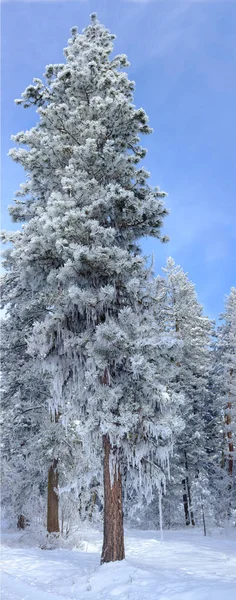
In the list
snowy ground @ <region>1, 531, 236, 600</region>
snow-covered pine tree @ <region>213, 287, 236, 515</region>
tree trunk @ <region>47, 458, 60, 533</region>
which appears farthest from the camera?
snow-covered pine tree @ <region>213, 287, 236, 515</region>

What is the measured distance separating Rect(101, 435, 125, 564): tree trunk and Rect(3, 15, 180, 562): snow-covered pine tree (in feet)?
0.06

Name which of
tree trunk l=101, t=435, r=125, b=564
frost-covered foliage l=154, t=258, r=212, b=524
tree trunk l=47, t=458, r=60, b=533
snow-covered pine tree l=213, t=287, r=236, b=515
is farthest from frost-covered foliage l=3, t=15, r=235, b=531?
snow-covered pine tree l=213, t=287, r=236, b=515

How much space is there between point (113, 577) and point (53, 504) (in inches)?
267

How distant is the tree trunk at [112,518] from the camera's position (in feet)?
27.3

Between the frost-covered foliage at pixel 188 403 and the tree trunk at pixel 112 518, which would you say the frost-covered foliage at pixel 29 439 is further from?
the frost-covered foliage at pixel 188 403

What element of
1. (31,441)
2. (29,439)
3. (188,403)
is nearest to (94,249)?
(31,441)

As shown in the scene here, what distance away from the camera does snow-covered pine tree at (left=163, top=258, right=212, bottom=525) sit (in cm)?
2389

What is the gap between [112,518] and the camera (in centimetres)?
850

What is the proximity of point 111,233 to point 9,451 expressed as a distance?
13.4 meters

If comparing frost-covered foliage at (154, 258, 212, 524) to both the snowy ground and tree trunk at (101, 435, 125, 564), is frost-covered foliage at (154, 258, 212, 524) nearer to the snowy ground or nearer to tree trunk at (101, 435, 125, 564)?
the snowy ground

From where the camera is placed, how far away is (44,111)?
436 inches

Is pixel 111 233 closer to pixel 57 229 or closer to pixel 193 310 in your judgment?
pixel 57 229

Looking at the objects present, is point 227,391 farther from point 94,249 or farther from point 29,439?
→ point 94,249

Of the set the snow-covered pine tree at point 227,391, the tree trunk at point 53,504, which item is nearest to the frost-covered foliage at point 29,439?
the tree trunk at point 53,504
